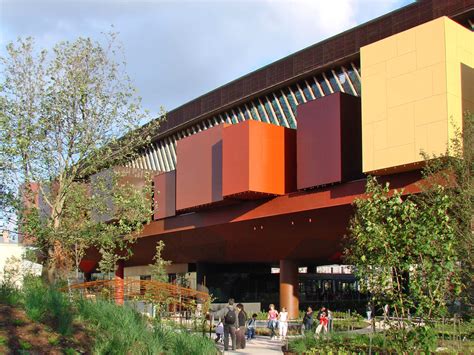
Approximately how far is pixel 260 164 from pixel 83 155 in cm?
1212

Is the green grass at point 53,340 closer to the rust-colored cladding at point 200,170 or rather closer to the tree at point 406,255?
the tree at point 406,255

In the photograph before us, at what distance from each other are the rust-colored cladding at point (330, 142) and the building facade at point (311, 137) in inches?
2.0

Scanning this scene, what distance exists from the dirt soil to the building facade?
14754 millimetres

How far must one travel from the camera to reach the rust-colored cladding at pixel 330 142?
84.4 feet

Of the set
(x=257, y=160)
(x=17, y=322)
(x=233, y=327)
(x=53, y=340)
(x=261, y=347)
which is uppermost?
(x=257, y=160)

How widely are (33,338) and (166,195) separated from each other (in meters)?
27.1

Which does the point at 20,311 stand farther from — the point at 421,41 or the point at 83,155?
the point at 421,41

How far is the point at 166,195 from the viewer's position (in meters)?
37.5

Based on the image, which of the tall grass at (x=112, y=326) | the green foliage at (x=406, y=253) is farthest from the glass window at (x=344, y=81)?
the tall grass at (x=112, y=326)

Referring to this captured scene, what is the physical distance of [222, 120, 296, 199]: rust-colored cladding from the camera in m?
28.4

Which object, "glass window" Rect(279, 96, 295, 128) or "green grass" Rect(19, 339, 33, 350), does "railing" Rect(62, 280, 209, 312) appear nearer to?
"green grass" Rect(19, 339, 33, 350)

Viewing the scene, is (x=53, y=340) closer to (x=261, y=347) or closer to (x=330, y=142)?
(x=261, y=347)

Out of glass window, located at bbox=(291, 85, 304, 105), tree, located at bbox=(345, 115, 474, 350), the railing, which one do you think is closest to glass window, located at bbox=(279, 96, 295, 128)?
glass window, located at bbox=(291, 85, 304, 105)

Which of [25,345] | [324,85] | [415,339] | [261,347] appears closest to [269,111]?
[324,85]
